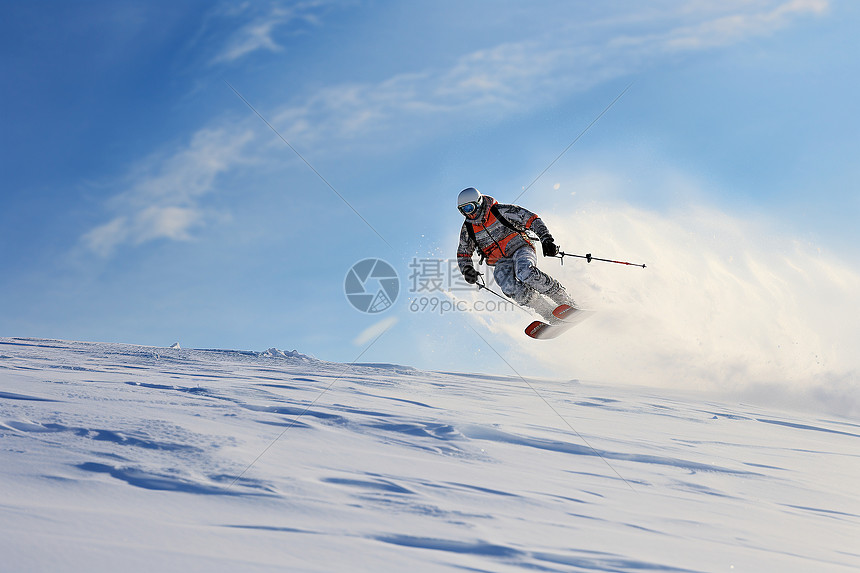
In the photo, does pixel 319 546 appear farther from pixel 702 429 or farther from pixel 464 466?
pixel 702 429

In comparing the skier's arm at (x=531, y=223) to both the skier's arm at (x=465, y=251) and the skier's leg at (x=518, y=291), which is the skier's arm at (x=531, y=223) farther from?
the skier's arm at (x=465, y=251)

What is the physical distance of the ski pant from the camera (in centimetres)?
899

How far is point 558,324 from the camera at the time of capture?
30.6 ft

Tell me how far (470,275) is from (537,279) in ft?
4.19

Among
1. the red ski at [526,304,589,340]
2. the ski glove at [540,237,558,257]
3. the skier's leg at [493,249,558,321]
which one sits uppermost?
the ski glove at [540,237,558,257]

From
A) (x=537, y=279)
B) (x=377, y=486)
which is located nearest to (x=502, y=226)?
(x=537, y=279)

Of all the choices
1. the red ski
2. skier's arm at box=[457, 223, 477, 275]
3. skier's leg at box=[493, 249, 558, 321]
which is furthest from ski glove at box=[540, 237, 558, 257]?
skier's arm at box=[457, 223, 477, 275]

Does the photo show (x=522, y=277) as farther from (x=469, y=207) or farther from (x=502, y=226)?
(x=469, y=207)

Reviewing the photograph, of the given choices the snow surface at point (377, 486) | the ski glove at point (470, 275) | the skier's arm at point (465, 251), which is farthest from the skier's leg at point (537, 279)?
the snow surface at point (377, 486)

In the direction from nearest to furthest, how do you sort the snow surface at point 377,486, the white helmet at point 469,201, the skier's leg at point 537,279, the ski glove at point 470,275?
the snow surface at point 377,486 → the skier's leg at point 537,279 → the white helmet at point 469,201 → the ski glove at point 470,275

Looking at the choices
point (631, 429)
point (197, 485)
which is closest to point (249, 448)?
point (197, 485)

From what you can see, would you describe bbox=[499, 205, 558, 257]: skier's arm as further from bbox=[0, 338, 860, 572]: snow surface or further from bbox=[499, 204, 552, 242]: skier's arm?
bbox=[0, 338, 860, 572]: snow surface

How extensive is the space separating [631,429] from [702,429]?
1.57m

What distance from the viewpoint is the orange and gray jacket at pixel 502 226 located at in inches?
364
